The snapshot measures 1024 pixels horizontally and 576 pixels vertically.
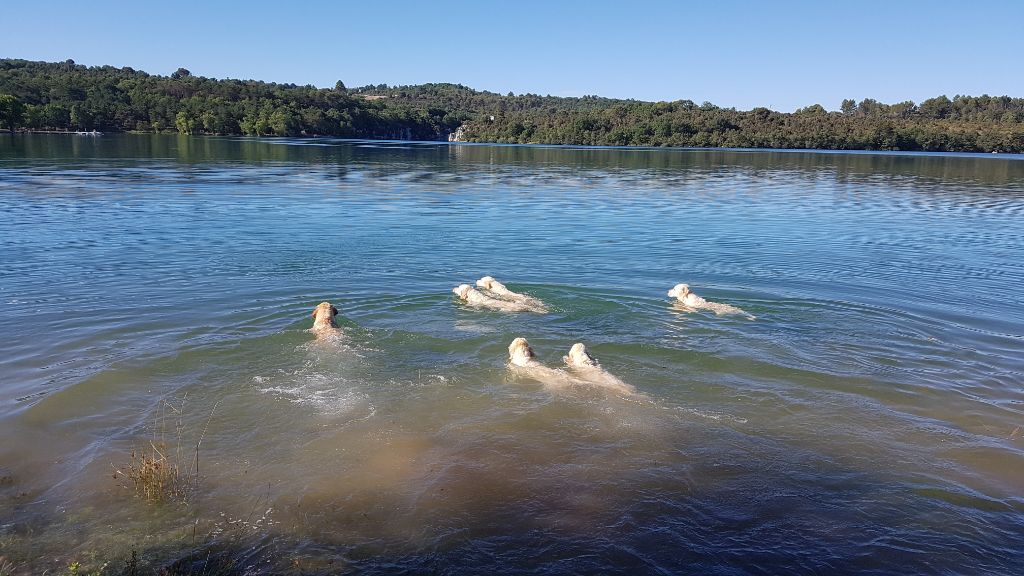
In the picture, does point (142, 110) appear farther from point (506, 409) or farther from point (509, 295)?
point (506, 409)

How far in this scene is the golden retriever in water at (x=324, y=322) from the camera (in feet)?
44.5

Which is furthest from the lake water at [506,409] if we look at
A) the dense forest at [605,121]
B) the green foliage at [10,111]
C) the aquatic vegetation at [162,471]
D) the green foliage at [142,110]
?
the green foliage at [142,110]

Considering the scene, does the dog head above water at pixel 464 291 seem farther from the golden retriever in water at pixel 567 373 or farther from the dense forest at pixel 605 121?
the dense forest at pixel 605 121

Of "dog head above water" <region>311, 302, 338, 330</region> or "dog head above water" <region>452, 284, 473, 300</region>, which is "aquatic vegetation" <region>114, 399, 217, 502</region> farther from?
"dog head above water" <region>452, 284, 473, 300</region>

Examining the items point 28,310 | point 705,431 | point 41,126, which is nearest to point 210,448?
point 705,431

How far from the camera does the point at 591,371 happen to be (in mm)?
11664

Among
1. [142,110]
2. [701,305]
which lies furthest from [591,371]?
[142,110]

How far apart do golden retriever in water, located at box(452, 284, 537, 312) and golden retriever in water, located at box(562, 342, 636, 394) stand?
3.67m

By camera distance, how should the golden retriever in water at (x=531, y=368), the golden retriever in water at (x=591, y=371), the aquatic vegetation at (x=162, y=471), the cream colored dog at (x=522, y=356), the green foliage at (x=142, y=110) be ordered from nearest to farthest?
the aquatic vegetation at (x=162, y=471), the golden retriever in water at (x=591, y=371), the golden retriever in water at (x=531, y=368), the cream colored dog at (x=522, y=356), the green foliage at (x=142, y=110)

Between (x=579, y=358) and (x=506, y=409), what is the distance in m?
2.06

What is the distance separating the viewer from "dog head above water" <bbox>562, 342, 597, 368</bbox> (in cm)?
1184

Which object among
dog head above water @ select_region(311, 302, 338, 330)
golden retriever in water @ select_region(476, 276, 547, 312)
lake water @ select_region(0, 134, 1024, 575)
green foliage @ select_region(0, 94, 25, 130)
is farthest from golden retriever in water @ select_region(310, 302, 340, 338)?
green foliage @ select_region(0, 94, 25, 130)

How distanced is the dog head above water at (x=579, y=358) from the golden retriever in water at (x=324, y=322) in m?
4.77

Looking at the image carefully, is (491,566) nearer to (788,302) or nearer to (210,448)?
(210,448)
